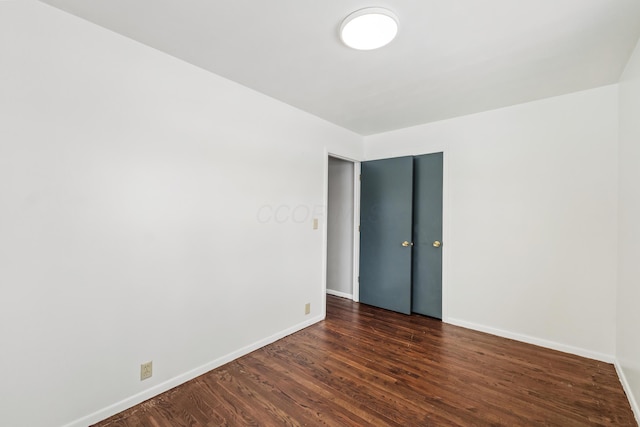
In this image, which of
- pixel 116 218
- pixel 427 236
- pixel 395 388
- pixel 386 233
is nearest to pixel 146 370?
pixel 116 218

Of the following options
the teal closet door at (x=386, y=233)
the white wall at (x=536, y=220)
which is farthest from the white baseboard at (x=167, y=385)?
the white wall at (x=536, y=220)

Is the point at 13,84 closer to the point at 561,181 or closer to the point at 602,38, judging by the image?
the point at 602,38

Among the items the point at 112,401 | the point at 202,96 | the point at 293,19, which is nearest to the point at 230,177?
the point at 202,96

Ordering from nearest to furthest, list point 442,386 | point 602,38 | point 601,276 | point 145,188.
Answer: point 602,38 < point 145,188 < point 442,386 < point 601,276

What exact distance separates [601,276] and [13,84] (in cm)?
442

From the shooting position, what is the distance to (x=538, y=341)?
278 centimetres

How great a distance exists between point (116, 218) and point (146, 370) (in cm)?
108

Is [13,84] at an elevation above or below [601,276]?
above

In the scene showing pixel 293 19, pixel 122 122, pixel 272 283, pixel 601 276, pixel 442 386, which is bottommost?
pixel 442 386

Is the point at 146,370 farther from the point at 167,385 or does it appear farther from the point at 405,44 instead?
the point at 405,44

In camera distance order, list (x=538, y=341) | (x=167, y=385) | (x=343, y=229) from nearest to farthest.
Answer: (x=167, y=385) → (x=538, y=341) → (x=343, y=229)

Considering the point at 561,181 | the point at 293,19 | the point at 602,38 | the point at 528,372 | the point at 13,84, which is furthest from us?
the point at 561,181

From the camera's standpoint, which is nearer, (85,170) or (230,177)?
(85,170)

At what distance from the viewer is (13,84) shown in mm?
1460
